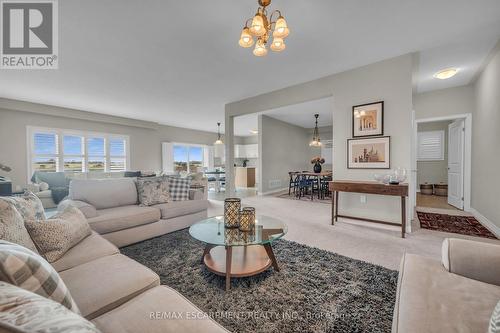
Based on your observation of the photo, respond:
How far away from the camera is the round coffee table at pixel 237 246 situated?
169 centimetres

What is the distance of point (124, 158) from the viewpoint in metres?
7.04

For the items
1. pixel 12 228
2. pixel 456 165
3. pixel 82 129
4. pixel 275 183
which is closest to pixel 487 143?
pixel 456 165

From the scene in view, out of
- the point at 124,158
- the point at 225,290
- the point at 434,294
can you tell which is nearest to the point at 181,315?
the point at 225,290

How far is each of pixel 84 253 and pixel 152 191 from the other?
1.65 m

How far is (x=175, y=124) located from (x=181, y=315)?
319 inches

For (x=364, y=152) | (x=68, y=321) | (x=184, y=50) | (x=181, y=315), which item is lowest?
(x=181, y=315)

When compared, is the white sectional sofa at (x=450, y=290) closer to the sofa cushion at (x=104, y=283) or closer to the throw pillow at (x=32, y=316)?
the throw pillow at (x=32, y=316)

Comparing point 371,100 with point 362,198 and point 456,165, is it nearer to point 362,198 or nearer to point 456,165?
point 362,198

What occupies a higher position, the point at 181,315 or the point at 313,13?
the point at 313,13

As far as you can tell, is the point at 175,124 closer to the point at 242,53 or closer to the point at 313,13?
the point at 242,53

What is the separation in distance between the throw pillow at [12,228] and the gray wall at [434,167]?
28.2 ft

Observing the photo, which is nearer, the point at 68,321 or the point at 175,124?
the point at 68,321

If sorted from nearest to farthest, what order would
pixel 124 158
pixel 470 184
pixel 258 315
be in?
pixel 258 315 → pixel 470 184 → pixel 124 158

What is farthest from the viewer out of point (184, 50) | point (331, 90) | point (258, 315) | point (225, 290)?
point (331, 90)
